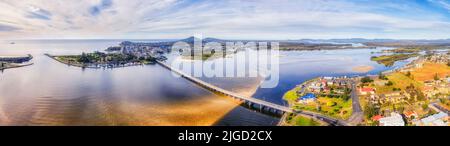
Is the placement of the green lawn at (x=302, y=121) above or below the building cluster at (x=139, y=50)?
below

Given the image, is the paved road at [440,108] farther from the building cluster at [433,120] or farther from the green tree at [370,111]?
the green tree at [370,111]

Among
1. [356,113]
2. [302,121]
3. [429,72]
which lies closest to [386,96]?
[356,113]

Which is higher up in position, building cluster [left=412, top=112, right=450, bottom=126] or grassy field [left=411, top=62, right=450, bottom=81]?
grassy field [left=411, top=62, right=450, bottom=81]

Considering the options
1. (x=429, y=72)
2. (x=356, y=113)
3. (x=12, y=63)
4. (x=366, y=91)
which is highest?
(x=12, y=63)

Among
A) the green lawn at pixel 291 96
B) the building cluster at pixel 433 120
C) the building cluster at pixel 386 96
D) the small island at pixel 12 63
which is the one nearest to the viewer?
the building cluster at pixel 433 120

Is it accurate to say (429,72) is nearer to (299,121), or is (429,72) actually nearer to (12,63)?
(299,121)

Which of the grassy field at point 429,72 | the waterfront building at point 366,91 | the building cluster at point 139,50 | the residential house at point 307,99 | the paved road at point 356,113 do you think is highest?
the building cluster at point 139,50

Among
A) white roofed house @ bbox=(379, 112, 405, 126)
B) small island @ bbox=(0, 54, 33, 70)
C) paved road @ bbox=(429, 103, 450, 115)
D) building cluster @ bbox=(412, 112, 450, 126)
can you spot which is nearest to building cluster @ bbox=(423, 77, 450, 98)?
paved road @ bbox=(429, 103, 450, 115)

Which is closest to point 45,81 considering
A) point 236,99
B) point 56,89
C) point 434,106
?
point 56,89

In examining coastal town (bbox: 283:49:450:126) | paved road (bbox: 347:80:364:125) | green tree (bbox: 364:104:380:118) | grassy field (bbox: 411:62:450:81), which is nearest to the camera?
coastal town (bbox: 283:49:450:126)

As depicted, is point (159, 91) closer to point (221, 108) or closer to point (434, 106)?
point (221, 108)

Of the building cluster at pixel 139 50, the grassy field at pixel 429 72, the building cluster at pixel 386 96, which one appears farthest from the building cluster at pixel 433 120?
the building cluster at pixel 139 50

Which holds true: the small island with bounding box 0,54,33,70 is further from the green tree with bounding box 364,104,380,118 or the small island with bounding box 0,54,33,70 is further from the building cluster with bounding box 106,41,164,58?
the green tree with bounding box 364,104,380,118
